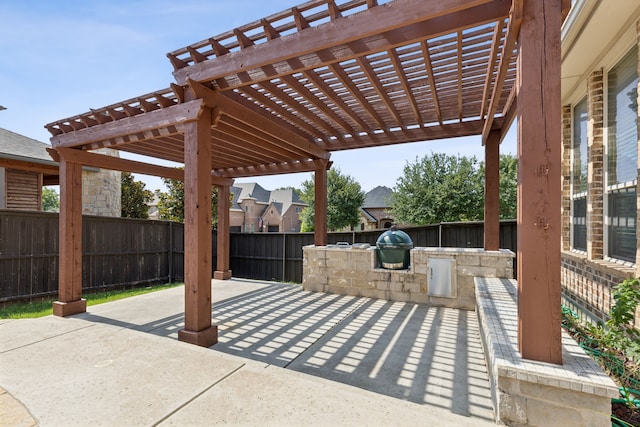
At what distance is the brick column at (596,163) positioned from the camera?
3.87 m

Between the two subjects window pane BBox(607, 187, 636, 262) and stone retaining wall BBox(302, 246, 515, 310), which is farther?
stone retaining wall BBox(302, 246, 515, 310)

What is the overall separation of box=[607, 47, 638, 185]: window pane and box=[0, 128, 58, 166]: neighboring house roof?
10711 millimetres

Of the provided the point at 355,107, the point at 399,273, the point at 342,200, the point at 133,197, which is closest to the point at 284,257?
the point at 399,273

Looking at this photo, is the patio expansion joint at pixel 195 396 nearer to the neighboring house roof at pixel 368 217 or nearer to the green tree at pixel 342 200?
the green tree at pixel 342 200

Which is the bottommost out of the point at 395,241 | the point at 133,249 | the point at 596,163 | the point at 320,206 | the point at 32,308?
the point at 32,308

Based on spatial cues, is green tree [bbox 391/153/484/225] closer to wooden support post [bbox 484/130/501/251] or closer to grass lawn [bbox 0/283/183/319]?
wooden support post [bbox 484/130/501/251]

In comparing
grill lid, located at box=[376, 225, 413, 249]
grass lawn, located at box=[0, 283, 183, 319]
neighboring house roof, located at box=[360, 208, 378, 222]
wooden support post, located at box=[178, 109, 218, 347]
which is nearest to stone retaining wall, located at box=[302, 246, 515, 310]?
grill lid, located at box=[376, 225, 413, 249]

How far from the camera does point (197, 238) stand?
11.4 feet

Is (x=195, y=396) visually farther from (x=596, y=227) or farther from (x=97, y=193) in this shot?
(x=97, y=193)

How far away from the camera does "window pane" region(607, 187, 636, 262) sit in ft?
10.9

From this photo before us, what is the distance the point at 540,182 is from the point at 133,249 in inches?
361

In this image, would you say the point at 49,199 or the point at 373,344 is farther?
the point at 49,199

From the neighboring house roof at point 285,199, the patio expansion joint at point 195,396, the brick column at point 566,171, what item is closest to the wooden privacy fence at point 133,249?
the brick column at point 566,171

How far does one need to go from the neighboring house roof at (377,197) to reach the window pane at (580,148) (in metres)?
24.0
